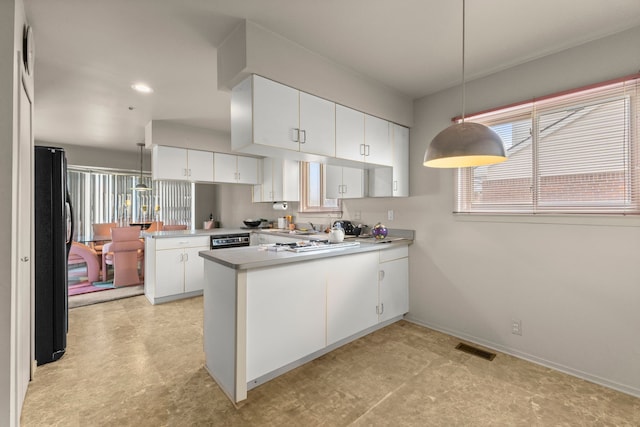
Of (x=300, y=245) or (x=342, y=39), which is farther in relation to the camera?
(x=300, y=245)

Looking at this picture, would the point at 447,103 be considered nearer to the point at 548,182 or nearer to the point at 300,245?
the point at 548,182

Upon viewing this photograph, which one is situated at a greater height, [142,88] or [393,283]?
[142,88]

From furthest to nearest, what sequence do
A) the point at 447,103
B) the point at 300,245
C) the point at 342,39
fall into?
the point at 447,103
the point at 300,245
the point at 342,39

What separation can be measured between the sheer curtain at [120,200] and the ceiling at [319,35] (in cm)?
417

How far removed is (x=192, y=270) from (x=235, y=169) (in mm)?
1796

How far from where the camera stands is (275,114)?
2197mm

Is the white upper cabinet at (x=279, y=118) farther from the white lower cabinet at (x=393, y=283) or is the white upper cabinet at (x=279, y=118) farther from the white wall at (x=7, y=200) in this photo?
the white lower cabinet at (x=393, y=283)

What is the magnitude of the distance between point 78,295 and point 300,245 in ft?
12.5

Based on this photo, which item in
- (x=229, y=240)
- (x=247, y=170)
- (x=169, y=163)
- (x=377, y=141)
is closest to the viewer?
(x=377, y=141)

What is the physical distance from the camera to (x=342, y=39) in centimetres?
221

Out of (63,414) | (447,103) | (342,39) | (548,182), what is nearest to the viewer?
(63,414)

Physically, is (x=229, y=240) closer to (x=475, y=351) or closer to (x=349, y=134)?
(x=349, y=134)

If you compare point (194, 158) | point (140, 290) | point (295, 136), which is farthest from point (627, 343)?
point (140, 290)

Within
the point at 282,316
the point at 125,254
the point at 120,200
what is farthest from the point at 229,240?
the point at 120,200
